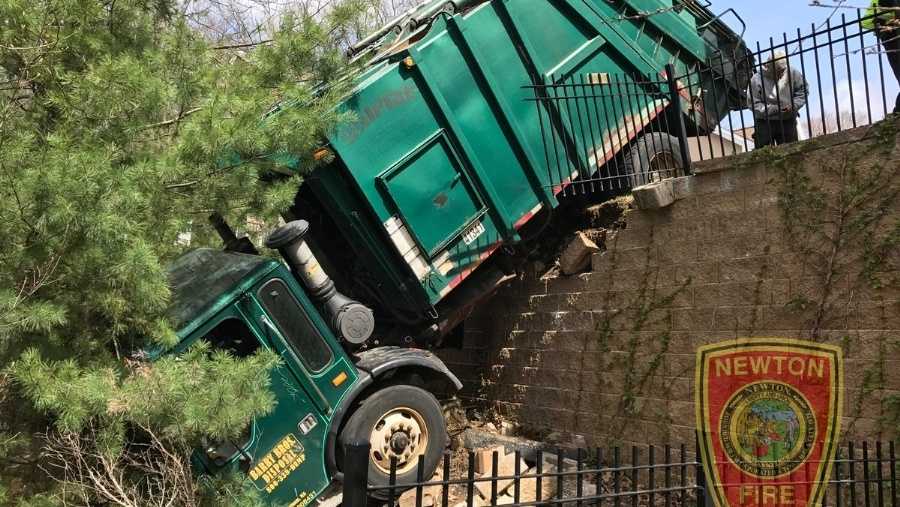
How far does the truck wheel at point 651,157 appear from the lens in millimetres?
6520

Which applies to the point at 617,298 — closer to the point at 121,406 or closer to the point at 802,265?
the point at 802,265

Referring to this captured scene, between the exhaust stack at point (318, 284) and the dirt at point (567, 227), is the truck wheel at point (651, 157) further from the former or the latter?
the exhaust stack at point (318, 284)

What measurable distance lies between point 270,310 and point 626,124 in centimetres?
366

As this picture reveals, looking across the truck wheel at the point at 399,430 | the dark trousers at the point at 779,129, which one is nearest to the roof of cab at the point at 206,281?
the truck wheel at the point at 399,430

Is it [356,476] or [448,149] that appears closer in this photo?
[356,476]

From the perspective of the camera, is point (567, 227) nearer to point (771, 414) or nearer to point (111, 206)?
point (771, 414)

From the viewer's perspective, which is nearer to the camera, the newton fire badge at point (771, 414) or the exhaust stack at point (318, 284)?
the newton fire badge at point (771, 414)

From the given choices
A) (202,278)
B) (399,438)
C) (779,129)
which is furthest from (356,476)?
(779,129)

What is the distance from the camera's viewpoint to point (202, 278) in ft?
15.8

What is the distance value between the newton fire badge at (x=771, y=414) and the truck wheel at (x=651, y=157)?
2.07m

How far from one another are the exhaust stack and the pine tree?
0.26 metres

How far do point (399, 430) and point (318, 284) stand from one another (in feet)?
3.85

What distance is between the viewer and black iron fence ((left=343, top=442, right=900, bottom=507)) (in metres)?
2.49

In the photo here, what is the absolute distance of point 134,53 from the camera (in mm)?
4570
